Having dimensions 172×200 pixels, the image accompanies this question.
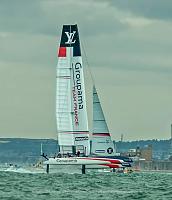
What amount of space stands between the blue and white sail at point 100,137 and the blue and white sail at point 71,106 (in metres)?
2.65

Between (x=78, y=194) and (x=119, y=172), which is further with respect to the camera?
(x=119, y=172)

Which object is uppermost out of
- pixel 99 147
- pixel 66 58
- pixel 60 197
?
pixel 66 58

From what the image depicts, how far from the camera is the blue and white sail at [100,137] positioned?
12400cm

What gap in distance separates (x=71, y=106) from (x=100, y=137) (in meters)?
5.65

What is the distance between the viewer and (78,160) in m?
117

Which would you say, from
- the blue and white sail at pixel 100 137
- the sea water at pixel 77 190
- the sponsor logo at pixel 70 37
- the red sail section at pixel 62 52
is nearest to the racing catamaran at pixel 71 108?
the red sail section at pixel 62 52

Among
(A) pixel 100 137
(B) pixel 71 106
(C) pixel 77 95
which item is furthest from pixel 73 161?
(A) pixel 100 137

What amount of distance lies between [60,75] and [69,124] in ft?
15.6

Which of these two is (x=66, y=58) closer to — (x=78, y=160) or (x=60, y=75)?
(x=60, y=75)

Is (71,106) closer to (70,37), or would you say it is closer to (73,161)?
(73,161)

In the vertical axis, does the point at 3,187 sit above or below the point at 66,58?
below

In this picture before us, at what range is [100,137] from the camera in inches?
4904

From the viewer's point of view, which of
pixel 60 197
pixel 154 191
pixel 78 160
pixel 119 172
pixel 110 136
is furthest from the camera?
pixel 119 172

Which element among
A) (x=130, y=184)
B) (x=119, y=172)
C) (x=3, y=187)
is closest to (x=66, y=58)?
(x=119, y=172)
